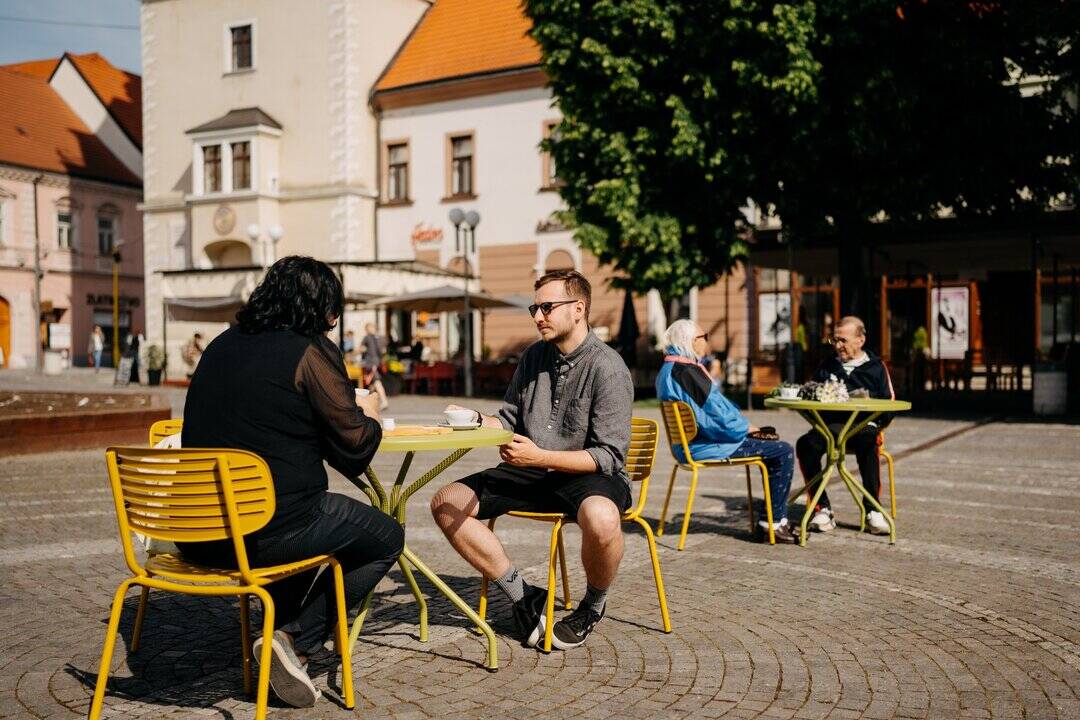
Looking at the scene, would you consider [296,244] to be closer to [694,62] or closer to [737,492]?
[694,62]

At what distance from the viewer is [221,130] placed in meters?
37.4

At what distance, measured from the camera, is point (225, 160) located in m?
37.7

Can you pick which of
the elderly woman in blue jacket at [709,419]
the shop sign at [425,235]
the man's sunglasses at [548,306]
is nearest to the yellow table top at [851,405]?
the elderly woman in blue jacket at [709,419]

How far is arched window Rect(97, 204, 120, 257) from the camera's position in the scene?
5069cm

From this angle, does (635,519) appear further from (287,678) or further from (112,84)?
(112,84)

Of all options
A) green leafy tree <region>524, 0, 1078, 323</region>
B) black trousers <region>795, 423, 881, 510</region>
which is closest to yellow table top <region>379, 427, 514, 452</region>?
black trousers <region>795, 423, 881, 510</region>

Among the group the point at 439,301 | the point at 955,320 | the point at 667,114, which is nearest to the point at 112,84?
the point at 439,301

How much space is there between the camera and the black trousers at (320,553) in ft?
13.1

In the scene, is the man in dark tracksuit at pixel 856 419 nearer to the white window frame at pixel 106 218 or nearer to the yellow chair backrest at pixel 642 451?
the yellow chair backrest at pixel 642 451

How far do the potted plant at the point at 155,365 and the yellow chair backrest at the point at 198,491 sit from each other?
28.3 m

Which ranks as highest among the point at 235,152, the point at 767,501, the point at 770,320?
the point at 235,152

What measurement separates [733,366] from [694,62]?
487 inches

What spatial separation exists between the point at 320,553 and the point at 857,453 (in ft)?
16.6

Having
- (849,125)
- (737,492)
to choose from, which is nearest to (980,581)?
(737,492)
